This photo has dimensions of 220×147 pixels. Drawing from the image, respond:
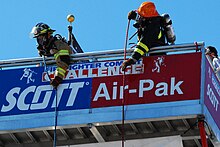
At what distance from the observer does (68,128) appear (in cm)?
1672

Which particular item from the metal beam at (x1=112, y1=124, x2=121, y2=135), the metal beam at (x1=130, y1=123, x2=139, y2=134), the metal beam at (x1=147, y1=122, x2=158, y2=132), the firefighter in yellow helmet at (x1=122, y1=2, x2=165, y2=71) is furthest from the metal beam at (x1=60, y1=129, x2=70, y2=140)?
the firefighter in yellow helmet at (x1=122, y1=2, x2=165, y2=71)

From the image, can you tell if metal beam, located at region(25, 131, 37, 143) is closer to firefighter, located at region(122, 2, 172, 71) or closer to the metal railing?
the metal railing

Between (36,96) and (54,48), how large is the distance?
3.72ft

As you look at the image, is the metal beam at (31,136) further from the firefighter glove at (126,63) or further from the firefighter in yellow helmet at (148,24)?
the firefighter in yellow helmet at (148,24)

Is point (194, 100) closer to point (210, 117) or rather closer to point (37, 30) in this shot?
point (210, 117)

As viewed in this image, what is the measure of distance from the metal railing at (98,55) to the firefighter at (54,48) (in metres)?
0.20

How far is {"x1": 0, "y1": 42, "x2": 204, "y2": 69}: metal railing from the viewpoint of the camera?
16344mm

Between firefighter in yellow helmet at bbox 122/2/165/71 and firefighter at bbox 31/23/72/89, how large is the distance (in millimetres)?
1583

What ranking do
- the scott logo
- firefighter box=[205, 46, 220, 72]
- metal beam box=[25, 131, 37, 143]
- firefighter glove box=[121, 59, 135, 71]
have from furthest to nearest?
firefighter box=[205, 46, 220, 72]
metal beam box=[25, 131, 37, 143]
the scott logo
firefighter glove box=[121, 59, 135, 71]

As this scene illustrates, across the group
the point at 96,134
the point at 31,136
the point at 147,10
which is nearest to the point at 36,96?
the point at 31,136

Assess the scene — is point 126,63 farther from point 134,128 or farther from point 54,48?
point 54,48

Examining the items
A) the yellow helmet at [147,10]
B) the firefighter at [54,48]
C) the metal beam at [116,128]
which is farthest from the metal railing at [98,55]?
the metal beam at [116,128]

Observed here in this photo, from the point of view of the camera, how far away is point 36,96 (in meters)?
17.0

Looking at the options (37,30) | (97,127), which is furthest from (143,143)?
(37,30)
